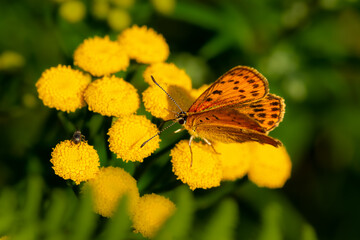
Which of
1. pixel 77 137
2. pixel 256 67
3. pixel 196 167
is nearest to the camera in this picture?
pixel 77 137

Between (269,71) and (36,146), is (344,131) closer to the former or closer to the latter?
(269,71)

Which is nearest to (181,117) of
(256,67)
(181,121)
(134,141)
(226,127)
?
(181,121)

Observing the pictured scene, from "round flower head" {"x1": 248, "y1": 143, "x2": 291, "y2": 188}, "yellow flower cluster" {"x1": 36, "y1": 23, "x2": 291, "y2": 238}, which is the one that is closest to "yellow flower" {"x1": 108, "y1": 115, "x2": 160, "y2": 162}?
"yellow flower cluster" {"x1": 36, "y1": 23, "x2": 291, "y2": 238}

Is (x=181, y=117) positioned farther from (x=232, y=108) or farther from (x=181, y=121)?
(x=232, y=108)

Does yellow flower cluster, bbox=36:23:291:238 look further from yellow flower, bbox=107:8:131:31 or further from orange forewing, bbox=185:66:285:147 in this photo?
yellow flower, bbox=107:8:131:31

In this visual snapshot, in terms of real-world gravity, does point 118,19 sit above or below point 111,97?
above

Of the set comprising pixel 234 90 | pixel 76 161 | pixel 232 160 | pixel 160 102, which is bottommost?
pixel 232 160

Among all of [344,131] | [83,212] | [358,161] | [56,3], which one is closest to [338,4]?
[344,131]
